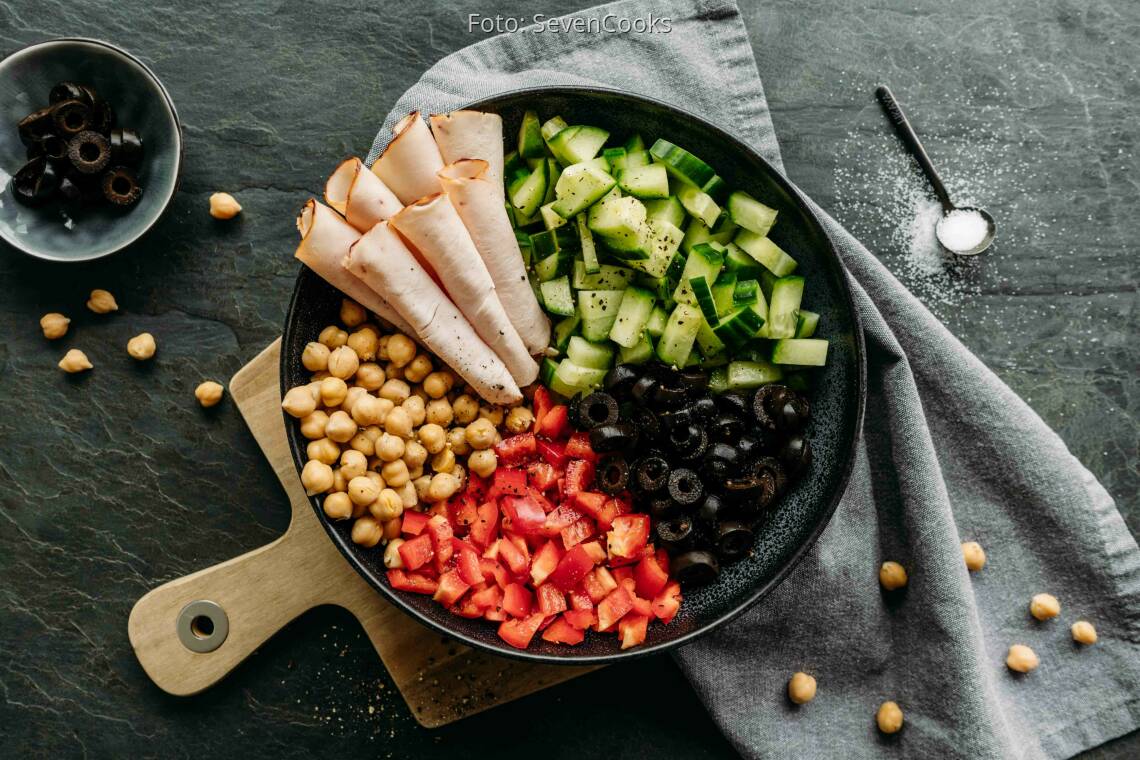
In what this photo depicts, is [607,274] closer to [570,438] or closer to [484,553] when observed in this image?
[570,438]

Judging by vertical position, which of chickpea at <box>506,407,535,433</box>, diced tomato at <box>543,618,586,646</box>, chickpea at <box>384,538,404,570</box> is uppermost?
chickpea at <box>506,407,535,433</box>

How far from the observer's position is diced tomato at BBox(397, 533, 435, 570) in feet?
8.34

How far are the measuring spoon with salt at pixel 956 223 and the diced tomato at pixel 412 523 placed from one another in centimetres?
210

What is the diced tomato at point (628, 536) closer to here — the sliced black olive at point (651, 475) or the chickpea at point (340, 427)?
the sliced black olive at point (651, 475)

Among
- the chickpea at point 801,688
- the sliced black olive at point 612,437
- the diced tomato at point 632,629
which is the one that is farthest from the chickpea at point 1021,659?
the sliced black olive at point 612,437

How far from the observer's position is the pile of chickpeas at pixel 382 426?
253cm

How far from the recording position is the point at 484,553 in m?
2.61

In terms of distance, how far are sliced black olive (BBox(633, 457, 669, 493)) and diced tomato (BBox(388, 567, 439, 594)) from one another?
0.69 metres

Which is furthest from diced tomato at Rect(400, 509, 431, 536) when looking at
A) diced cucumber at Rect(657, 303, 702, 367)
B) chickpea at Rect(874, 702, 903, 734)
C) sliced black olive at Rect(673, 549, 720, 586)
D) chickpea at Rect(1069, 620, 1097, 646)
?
chickpea at Rect(1069, 620, 1097, 646)

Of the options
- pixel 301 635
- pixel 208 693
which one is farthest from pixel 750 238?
pixel 208 693

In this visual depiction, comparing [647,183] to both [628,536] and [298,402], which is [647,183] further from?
[298,402]

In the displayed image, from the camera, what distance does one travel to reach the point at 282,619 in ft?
9.64

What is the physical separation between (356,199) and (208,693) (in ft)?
6.21

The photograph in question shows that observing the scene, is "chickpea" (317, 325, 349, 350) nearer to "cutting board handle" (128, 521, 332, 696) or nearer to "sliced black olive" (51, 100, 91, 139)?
"cutting board handle" (128, 521, 332, 696)
